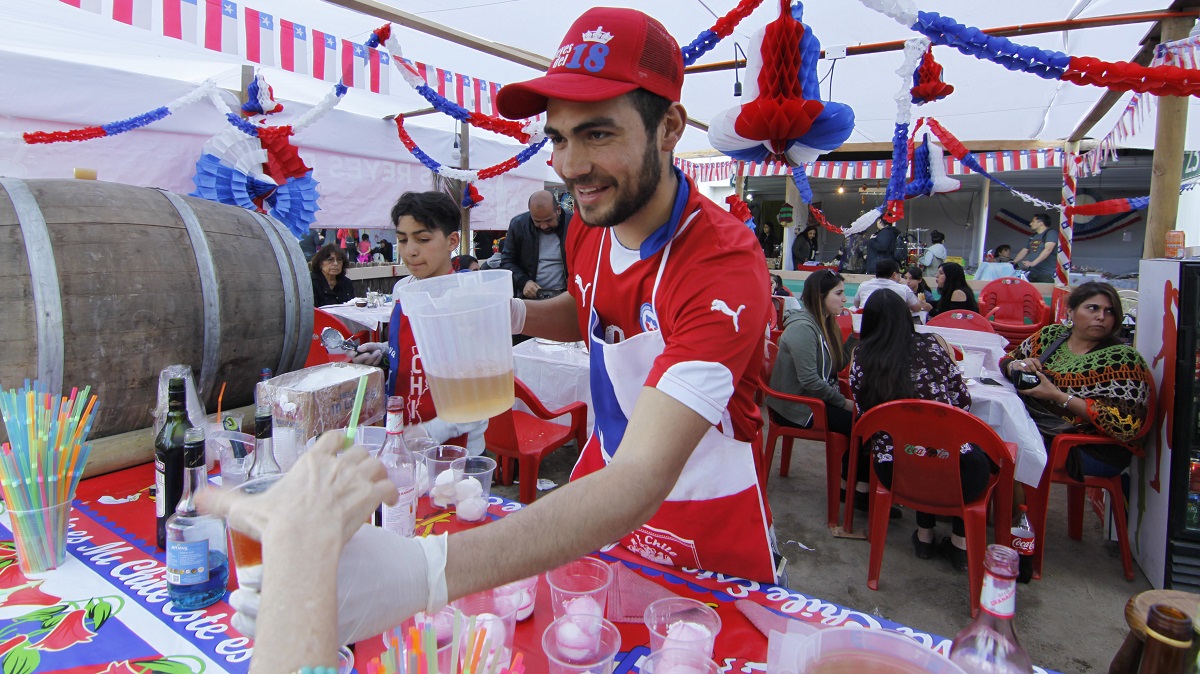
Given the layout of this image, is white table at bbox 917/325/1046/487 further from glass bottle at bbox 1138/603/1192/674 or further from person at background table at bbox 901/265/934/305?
person at background table at bbox 901/265/934/305

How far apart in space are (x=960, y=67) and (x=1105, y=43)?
1287 millimetres

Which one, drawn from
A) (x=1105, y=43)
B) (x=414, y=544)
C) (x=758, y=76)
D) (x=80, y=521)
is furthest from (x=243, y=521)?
(x=1105, y=43)

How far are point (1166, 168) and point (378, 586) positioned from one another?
6.24 m

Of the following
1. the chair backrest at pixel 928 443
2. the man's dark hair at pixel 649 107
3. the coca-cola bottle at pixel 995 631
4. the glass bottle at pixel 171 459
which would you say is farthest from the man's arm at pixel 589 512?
the chair backrest at pixel 928 443

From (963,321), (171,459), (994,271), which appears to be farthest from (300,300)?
(994,271)

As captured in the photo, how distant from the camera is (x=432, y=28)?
501cm

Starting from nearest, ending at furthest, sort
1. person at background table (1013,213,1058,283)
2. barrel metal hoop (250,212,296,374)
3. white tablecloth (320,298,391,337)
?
barrel metal hoop (250,212,296,374) → white tablecloth (320,298,391,337) → person at background table (1013,213,1058,283)

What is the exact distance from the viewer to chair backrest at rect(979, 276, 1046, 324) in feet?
26.2

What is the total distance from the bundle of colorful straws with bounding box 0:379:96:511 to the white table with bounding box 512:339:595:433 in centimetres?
311

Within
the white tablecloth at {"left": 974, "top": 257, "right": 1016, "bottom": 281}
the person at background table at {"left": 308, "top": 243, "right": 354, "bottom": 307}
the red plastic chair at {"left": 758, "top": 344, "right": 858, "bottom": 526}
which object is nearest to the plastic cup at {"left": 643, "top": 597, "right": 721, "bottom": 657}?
the red plastic chair at {"left": 758, "top": 344, "right": 858, "bottom": 526}

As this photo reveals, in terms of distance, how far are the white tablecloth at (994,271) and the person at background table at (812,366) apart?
8953 millimetres

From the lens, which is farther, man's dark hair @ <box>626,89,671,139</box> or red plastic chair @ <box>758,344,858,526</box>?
red plastic chair @ <box>758,344,858,526</box>

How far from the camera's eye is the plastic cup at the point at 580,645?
1.03 metres

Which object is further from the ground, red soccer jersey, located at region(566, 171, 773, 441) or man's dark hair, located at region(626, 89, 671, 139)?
man's dark hair, located at region(626, 89, 671, 139)
